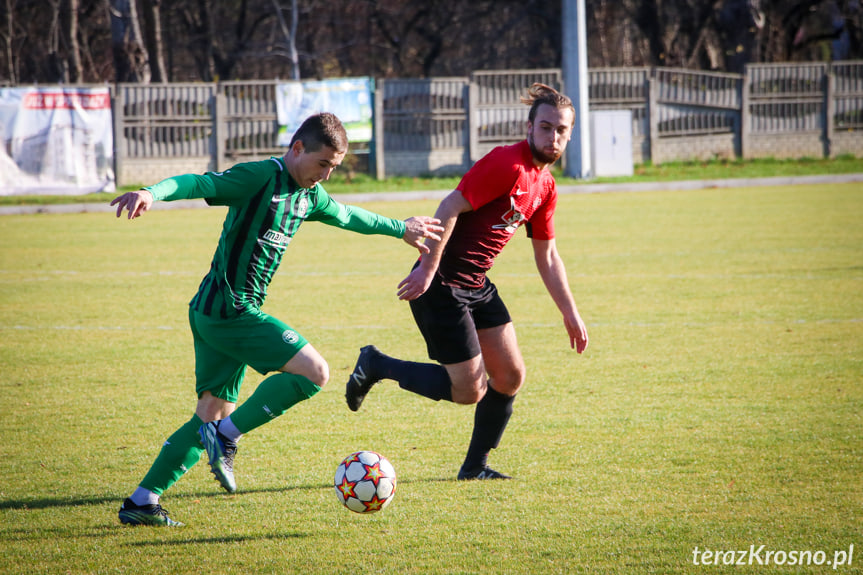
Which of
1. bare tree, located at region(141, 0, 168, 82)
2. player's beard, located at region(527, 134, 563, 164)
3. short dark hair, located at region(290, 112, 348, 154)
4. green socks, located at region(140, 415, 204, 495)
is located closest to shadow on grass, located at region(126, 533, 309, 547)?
green socks, located at region(140, 415, 204, 495)

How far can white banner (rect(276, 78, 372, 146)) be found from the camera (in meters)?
25.1

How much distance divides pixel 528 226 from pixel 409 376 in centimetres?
109

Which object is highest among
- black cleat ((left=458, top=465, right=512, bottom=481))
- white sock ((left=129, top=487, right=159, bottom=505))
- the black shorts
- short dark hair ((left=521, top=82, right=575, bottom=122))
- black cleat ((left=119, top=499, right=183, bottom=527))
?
short dark hair ((left=521, top=82, right=575, bottom=122))

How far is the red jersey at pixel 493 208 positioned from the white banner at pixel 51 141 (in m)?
20.1

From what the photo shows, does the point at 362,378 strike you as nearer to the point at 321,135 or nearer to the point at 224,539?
the point at 224,539

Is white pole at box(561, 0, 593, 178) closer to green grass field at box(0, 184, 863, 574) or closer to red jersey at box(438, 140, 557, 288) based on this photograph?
green grass field at box(0, 184, 863, 574)

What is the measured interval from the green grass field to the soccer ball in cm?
13

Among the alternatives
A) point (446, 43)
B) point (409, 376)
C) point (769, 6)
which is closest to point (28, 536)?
point (409, 376)

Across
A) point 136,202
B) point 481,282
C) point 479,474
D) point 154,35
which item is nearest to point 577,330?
point 481,282

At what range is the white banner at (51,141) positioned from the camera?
21922mm

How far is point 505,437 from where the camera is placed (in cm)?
561

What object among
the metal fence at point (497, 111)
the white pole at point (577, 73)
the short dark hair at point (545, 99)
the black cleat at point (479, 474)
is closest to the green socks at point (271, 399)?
the black cleat at point (479, 474)

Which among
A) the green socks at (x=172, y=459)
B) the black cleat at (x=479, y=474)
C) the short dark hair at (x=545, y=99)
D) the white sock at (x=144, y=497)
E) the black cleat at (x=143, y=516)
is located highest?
the short dark hair at (x=545, y=99)

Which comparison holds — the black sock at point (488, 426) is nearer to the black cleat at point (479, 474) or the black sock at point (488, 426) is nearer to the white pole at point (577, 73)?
the black cleat at point (479, 474)
